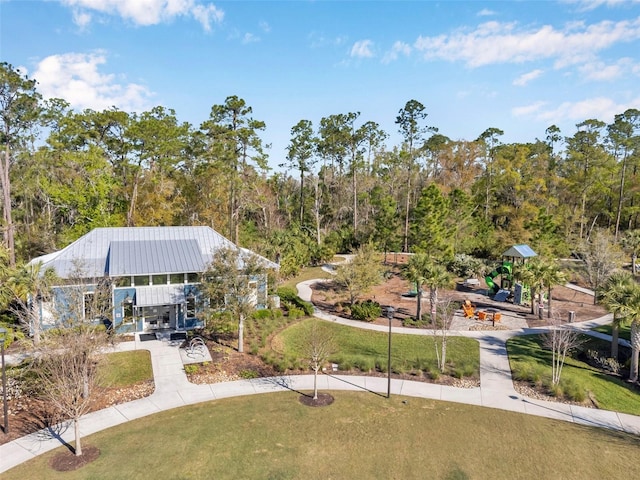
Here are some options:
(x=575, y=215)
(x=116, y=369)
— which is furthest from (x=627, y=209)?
(x=116, y=369)

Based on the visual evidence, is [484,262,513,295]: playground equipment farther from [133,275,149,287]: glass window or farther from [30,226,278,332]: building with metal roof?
[133,275,149,287]: glass window

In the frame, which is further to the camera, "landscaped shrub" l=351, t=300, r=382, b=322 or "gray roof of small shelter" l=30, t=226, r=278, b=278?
"landscaped shrub" l=351, t=300, r=382, b=322

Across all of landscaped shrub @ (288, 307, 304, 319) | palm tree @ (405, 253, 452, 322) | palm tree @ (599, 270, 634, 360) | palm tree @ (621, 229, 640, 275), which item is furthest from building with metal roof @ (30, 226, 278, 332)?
palm tree @ (621, 229, 640, 275)

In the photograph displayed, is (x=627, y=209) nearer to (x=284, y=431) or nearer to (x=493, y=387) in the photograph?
(x=493, y=387)

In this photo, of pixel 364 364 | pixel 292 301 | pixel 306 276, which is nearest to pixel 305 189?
pixel 306 276

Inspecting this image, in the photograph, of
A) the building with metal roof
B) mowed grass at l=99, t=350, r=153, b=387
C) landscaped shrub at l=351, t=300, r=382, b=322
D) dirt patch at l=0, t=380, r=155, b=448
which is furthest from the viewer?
landscaped shrub at l=351, t=300, r=382, b=322

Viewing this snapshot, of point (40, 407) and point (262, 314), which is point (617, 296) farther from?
point (40, 407)

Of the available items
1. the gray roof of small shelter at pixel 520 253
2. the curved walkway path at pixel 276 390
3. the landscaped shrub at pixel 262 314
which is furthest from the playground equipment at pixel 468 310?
the landscaped shrub at pixel 262 314
